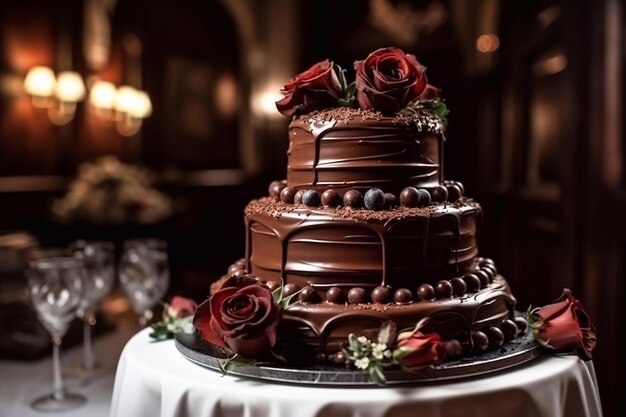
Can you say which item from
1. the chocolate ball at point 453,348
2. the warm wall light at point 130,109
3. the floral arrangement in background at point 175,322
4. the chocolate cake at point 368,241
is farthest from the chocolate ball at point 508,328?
the warm wall light at point 130,109

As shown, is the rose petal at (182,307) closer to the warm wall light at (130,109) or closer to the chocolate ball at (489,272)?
the chocolate ball at (489,272)

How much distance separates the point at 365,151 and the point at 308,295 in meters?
0.43

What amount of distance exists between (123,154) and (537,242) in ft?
16.3

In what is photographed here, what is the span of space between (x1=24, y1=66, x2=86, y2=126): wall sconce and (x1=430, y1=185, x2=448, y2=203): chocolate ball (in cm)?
579

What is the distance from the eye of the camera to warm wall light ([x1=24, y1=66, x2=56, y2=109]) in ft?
22.1

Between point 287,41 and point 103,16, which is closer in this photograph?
point 103,16

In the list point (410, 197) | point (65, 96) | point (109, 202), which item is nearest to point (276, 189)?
point (410, 197)

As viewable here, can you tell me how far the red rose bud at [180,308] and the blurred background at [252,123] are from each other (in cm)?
89

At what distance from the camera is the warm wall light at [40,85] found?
6.74m

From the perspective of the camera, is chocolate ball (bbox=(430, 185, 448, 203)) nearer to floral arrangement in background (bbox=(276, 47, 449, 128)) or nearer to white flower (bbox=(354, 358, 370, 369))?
floral arrangement in background (bbox=(276, 47, 449, 128))

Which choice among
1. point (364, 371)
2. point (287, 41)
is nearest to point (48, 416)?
point (364, 371)

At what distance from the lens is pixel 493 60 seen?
291 inches

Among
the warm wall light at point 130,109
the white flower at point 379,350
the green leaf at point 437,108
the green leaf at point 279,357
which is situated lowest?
the green leaf at point 279,357

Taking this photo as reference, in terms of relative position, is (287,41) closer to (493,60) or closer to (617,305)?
(493,60)
